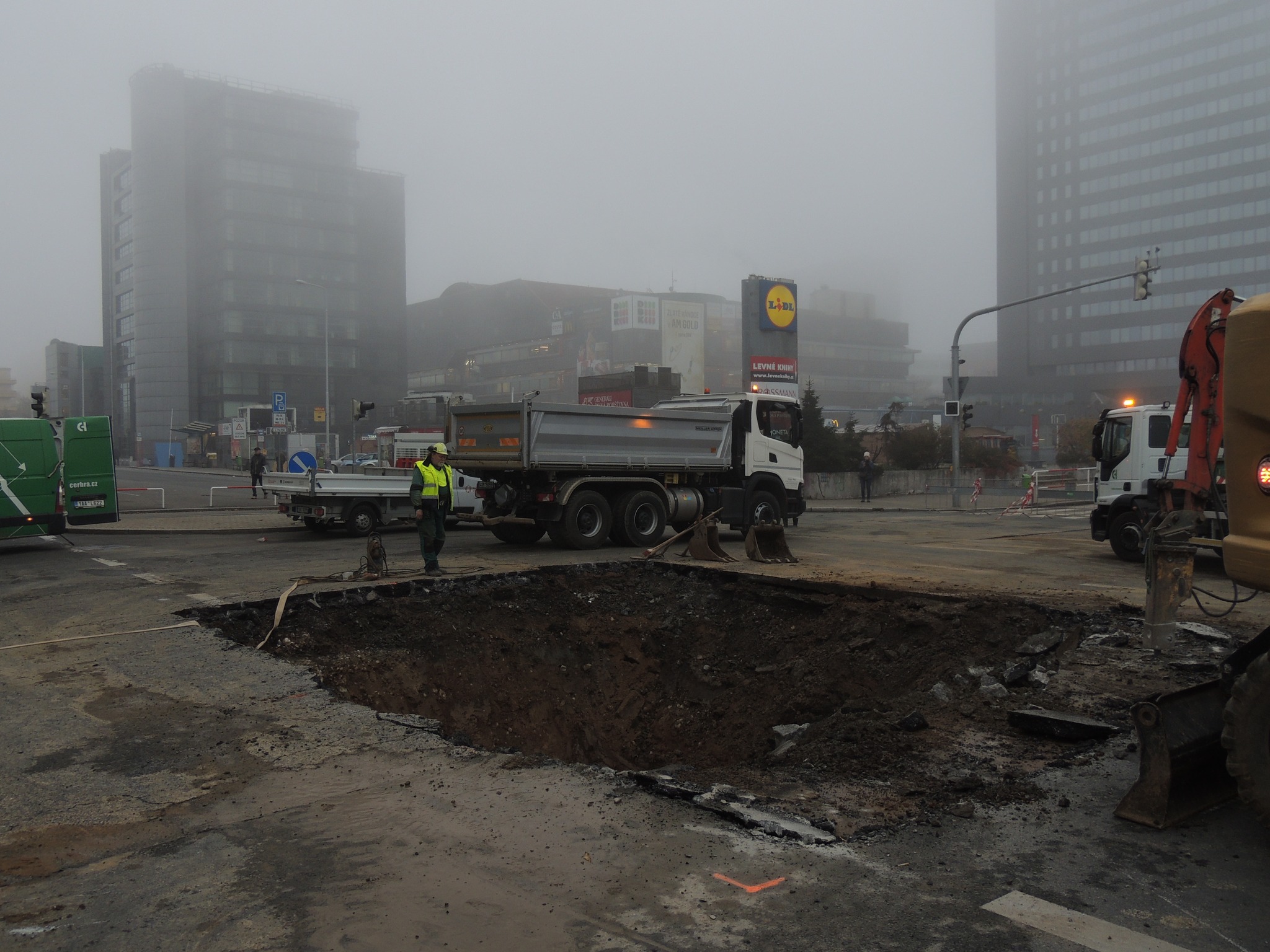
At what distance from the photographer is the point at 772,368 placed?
119 feet

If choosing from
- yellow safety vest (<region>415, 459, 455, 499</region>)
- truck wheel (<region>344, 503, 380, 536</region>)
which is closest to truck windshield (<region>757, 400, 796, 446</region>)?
yellow safety vest (<region>415, 459, 455, 499</region>)

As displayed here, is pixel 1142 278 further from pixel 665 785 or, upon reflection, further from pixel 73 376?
pixel 73 376

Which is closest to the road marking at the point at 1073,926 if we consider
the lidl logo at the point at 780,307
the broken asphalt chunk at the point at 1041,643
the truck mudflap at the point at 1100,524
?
the broken asphalt chunk at the point at 1041,643

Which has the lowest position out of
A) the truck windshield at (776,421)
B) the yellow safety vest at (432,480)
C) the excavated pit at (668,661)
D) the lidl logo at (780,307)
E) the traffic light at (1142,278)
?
the excavated pit at (668,661)

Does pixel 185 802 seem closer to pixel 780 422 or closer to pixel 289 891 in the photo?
pixel 289 891

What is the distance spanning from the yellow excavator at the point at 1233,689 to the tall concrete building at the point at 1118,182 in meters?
91.5

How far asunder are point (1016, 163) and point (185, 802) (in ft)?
384

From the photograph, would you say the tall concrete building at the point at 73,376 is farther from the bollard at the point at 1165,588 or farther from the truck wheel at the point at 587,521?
the bollard at the point at 1165,588

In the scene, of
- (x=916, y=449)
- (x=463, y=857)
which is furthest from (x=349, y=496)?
(x=916, y=449)

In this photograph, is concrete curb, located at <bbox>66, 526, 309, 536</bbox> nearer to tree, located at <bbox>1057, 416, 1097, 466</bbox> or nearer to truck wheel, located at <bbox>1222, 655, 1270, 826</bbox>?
truck wheel, located at <bbox>1222, 655, 1270, 826</bbox>

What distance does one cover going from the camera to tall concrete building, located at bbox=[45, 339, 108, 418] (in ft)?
348

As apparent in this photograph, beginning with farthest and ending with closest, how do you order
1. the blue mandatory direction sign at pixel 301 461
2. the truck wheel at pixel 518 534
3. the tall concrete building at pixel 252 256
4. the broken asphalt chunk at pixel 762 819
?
the tall concrete building at pixel 252 256, the blue mandatory direction sign at pixel 301 461, the truck wheel at pixel 518 534, the broken asphalt chunk at pixel 762 819

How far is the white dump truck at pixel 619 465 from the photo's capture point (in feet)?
47.9

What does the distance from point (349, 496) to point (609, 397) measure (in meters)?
21.4
